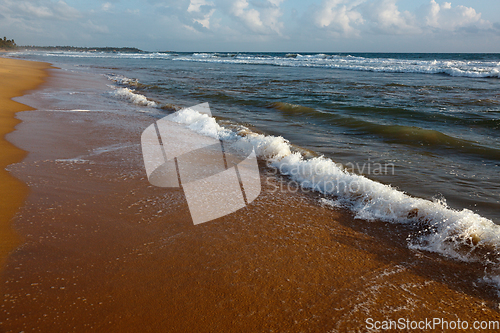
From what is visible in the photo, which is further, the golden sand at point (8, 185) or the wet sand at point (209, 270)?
the golden sand at point (8, 185)

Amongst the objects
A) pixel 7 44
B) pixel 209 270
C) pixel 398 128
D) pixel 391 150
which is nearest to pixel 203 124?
pixel 391 150

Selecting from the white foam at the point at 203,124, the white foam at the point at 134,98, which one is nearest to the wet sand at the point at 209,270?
the white foam at the point at 203,124

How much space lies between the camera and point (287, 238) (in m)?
2.67

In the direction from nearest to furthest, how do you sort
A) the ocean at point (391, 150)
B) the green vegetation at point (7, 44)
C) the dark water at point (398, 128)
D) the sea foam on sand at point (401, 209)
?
the sea foam on sand at point (401, 209)
the ocean at point (391, 150)
the dark water at point (398, 128)
the green vegetation at point (7, 44)

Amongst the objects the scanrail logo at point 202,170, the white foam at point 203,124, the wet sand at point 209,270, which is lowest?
the wet sand at point 209,270

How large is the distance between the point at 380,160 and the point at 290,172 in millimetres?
1789

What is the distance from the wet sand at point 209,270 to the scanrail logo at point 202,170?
16 cm

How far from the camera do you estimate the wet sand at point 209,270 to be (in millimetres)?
1817

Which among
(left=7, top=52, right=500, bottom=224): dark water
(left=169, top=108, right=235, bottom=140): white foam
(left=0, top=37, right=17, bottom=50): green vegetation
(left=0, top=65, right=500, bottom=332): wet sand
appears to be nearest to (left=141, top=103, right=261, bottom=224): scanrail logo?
(left=0, top=65, right=500, bottom=332): wet sand

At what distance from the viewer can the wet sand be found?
5.96ft

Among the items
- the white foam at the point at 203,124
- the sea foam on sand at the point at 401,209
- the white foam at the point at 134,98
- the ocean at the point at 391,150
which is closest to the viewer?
the sea foam on sand at the point at 401,209

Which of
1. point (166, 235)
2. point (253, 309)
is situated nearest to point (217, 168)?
point (166, 235)

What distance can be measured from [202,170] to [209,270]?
2.14 meters

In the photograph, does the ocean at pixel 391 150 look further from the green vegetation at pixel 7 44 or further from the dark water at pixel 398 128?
the green vegetation at pixel 7 44
